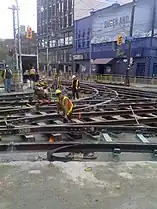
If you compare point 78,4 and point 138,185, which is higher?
point 78,4

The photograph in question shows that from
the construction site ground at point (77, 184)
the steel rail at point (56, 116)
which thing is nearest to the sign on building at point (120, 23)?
the steel rail at point (56, 116)

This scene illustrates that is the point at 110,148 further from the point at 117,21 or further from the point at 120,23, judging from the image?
the point at 117,21

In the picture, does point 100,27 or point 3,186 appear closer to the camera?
point 3,186

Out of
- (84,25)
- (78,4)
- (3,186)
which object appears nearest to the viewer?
(3,186)

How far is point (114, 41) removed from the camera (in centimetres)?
4738

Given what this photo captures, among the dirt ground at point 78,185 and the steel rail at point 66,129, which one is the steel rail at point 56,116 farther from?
the dirt ground at point 78,185

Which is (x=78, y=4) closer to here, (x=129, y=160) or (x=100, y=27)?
(x=100, y=27)

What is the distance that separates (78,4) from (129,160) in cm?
6626

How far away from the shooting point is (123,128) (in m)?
7.09

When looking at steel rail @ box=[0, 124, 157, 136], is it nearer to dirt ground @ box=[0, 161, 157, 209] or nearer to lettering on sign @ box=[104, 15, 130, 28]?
dirt ground @ box=[0, 161, 157, 209]

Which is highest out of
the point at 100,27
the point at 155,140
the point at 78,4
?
the point at 78,4

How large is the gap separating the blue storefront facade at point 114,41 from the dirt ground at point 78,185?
35510 millimetres

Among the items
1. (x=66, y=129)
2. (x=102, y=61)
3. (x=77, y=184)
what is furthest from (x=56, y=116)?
(x=102, y=61)

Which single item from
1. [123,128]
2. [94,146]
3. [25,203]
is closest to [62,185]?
[25,203]
